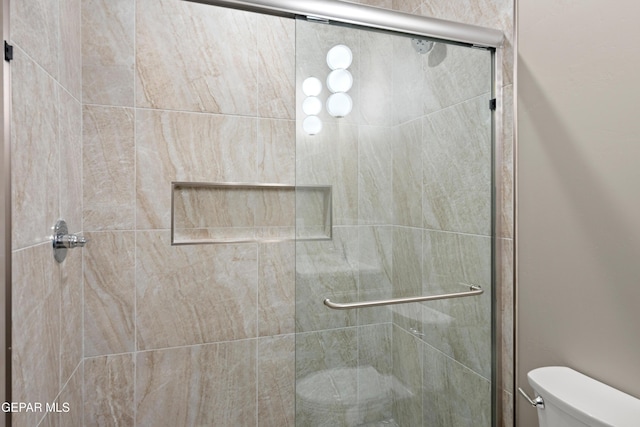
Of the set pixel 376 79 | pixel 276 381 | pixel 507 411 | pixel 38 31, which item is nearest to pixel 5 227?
pixel 38 31

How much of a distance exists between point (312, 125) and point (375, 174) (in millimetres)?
250

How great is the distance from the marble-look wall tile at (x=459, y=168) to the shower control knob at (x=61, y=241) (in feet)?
3.62

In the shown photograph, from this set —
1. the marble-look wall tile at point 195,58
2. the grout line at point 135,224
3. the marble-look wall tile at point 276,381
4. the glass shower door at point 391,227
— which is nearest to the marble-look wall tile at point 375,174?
the glass shower door at point 391,227

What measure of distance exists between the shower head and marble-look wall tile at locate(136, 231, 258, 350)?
101 centimetres

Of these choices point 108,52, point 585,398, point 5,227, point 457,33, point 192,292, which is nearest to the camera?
point 5,227

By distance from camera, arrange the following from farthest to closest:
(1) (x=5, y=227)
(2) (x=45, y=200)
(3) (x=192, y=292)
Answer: (3) (x=192, y=292) < (2) (x=45, y=200) < (1) (x=5, y=227)

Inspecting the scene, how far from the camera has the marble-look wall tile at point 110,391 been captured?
137 cm

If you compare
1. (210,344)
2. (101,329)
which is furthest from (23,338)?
(210,344)

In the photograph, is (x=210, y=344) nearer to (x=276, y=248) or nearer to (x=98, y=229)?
(x=276, y=248)

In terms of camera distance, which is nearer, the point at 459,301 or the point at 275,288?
the point at 459,301

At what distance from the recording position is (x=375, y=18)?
3.56ft

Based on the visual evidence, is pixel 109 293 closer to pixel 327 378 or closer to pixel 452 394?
pixel 327 378

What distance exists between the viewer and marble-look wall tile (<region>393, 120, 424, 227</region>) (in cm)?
114

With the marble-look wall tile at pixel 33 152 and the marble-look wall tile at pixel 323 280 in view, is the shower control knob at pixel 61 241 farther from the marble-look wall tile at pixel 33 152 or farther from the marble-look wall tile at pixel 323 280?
the marble-look wall tile at pixel 323 280
